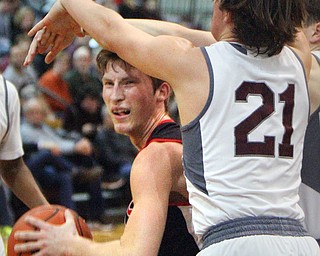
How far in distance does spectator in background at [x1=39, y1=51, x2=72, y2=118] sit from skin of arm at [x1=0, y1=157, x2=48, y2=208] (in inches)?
203

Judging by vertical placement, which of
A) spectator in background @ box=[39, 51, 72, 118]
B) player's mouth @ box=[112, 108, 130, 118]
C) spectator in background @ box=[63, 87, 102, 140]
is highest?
player's mouth @ box=[112, 108, 130, 118]

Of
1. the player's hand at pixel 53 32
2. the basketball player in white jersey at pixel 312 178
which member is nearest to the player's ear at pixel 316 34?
the basketball player in white jersey at pixel 312 178

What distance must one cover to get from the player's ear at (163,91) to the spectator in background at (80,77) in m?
6.51

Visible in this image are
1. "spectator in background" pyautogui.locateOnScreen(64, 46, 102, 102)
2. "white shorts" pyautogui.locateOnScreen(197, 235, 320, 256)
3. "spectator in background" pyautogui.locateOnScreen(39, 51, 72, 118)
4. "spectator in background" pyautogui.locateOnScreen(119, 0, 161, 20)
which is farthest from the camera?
"spectator in background" pyautogui.locateOnScreen(119, 0, 161, 20)

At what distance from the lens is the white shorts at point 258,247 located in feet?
9.92

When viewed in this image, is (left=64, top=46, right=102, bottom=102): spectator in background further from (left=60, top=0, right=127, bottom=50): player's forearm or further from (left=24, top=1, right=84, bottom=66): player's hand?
(left=60, top=0, right=127, bottom=50): player's forearm

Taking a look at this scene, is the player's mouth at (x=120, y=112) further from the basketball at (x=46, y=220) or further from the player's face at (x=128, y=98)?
the basketball at (x=46, y=220)

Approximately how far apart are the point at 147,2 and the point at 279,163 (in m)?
10.7

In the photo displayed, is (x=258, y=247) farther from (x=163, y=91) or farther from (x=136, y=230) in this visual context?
(x=163, y=91)

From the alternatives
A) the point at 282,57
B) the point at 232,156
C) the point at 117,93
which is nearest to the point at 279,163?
the point at 232,156

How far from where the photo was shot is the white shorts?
Answer: 3.02 meters

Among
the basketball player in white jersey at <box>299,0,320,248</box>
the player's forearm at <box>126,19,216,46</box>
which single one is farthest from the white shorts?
the player's forearm at <box>126,19,216,46</box>

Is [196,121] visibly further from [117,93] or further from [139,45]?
[117,93]

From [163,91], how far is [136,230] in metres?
0.92
